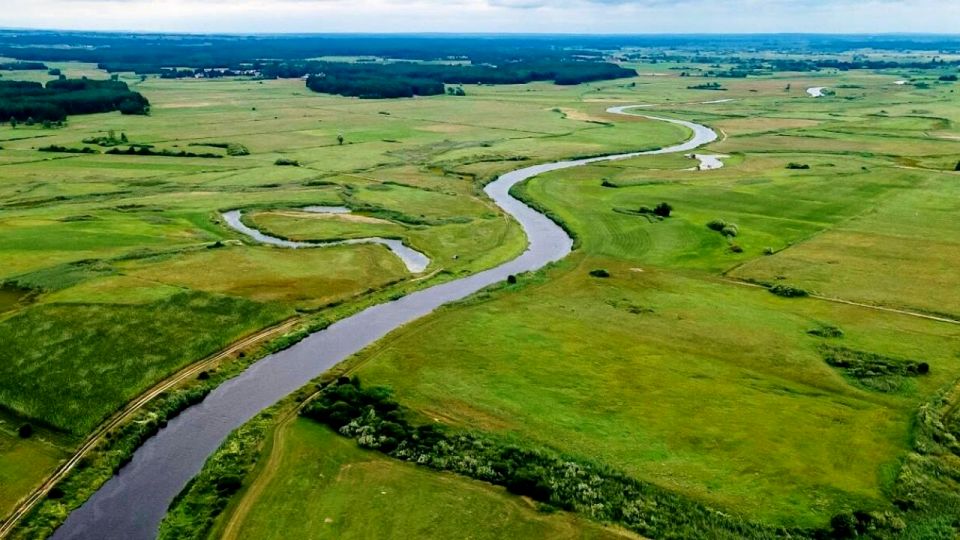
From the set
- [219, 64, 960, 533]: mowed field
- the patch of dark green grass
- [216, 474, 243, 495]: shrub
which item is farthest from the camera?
the patch of dark green grass

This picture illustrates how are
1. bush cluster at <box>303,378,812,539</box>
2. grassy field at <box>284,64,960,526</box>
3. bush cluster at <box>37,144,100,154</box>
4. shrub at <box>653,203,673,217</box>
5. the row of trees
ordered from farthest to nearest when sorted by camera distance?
1. bush cluster at <box>37,144,100,154</box>
2. shrub at <box>653,203,673,217</box>
3. grassy field at <box>284,64,960,526</box>
4. bush cluster at <box>303,378,812,539</box>
5. the row of trees

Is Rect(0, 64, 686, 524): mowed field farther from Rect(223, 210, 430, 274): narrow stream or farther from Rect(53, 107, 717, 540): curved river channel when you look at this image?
Rect(53, 107, 717, 540): curved river channel

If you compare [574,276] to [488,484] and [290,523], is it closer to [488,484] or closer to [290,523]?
[488,484]

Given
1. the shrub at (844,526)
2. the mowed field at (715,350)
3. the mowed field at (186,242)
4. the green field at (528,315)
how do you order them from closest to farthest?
the shrub at (844,526), the green field at (528,315), the mowed field at (715,350), the mowed field at (186,242)

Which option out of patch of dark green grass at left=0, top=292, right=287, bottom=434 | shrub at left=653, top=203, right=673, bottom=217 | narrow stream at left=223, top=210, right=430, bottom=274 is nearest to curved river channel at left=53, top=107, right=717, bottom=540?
patch of dark green grass at left=0, top=292, right=287, bottom=434

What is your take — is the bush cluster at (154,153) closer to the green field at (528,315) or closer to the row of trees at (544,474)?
the green field at (528,315)

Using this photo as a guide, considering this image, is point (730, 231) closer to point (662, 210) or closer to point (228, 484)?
point (662, 210)

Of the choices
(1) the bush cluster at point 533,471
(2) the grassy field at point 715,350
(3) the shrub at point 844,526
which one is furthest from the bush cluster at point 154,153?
(3) the shrub at point 844,526
